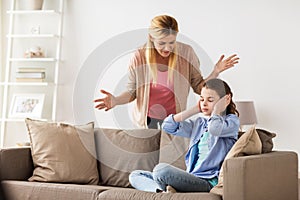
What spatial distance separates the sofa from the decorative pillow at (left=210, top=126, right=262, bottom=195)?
0.02 metres

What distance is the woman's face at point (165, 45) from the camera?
3.94 meters

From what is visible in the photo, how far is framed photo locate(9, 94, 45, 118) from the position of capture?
5.70m

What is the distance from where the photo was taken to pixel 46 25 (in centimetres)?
582

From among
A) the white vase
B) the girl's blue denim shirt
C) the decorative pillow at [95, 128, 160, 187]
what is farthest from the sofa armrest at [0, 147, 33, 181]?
the white vase

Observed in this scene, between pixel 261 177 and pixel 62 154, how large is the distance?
1.35m

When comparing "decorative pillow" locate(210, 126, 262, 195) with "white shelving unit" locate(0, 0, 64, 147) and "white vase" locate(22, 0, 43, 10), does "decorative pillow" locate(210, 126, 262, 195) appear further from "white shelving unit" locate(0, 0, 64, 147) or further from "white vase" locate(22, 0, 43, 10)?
"white vase" locate(22, 0, 43, 10)

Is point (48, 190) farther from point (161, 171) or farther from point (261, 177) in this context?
point (261, 177)

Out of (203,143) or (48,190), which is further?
(48,190)

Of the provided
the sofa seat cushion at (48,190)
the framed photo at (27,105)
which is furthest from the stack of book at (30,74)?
the sofa seat cushion at (48,190)

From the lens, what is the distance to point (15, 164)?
148 inches

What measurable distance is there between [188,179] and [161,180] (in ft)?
0.51

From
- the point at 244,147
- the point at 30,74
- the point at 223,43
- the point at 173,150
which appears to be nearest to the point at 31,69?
the point at 30,74

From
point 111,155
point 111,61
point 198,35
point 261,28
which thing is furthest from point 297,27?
point 111,155

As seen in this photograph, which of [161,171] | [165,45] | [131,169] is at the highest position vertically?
[165,45]
